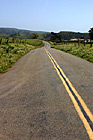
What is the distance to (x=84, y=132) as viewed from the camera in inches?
147

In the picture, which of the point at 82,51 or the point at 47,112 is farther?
the point at 82,51

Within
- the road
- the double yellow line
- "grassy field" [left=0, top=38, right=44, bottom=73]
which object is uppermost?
the double yellow line

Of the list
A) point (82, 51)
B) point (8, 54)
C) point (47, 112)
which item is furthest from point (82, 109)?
point (82, 51)

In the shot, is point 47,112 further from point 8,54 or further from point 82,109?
point 8,54

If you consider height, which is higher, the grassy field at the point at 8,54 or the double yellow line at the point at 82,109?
the double yellow line at the point at 82,109

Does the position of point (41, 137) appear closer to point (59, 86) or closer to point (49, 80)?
point (59, 86)

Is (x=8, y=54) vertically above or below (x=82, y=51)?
below

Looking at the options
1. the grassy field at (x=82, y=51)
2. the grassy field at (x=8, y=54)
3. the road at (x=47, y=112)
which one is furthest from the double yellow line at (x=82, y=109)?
the grassy field at (x=82, y=51)

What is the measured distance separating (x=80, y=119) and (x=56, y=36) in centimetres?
15341

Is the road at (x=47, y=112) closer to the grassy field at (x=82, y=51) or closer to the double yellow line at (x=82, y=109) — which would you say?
the double yellow line at (x=82, y=109)

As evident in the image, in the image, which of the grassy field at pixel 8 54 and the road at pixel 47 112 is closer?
the road at pixel 47 112

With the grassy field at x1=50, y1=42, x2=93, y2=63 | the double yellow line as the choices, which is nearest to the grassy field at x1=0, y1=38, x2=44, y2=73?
the double yellow line

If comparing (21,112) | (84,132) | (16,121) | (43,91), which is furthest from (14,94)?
(84,132)

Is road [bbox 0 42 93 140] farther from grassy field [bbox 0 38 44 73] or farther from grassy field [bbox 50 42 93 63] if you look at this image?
grassy field [bbox 50 42 93 63]
